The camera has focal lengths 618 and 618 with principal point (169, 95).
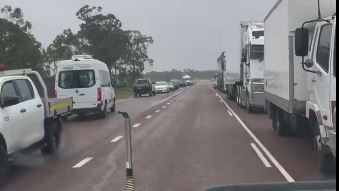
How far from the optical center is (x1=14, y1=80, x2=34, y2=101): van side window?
11305mm

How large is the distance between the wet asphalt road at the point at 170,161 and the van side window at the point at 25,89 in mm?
1277

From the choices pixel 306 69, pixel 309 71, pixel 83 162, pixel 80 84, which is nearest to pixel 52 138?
pixel 83 162

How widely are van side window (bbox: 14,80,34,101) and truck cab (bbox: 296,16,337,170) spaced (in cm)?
498

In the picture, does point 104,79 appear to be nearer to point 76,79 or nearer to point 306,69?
point 76,79

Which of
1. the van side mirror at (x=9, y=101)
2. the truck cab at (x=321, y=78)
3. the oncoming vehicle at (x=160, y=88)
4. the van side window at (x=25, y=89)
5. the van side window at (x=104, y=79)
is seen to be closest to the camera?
the truck cab at (x=321, y=78)

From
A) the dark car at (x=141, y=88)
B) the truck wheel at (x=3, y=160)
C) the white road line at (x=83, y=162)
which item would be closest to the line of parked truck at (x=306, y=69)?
the white road line at (x=83, y=162)

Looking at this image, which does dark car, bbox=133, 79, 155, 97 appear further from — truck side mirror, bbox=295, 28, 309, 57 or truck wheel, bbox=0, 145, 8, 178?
truck wheel, bbox=0, 145, 8, 178

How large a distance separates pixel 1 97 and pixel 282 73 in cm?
578

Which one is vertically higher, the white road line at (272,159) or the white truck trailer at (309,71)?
the white truck trailer at (309,71)

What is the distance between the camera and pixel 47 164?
11.8 metres

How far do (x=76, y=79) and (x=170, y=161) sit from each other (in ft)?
43.1

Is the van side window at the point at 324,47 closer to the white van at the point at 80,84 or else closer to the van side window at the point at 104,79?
the white van at the point at 80,84

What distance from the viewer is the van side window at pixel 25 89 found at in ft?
Result: 37.1

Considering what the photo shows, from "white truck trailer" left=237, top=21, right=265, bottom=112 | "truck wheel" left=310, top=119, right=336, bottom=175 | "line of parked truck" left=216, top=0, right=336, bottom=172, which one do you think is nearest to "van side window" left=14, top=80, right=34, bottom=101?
"line of parked truck" left=216, top=0, right=336, bottom=172
